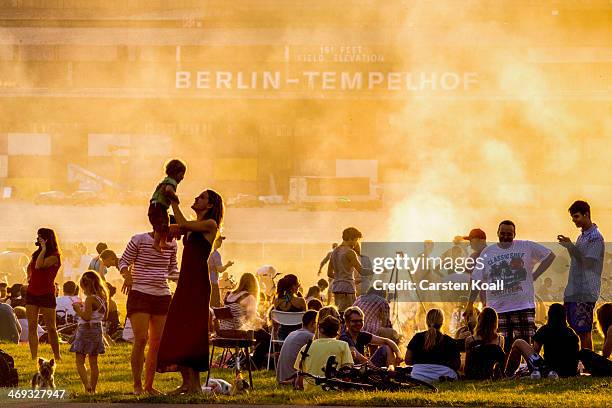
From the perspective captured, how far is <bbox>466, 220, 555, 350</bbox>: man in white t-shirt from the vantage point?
9469 millimetres

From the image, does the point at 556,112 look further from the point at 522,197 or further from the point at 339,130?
the point at 339,130

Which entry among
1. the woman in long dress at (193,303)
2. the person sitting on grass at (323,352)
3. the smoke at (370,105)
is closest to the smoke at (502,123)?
the smoke at (370,105)

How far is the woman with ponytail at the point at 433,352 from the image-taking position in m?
8.89

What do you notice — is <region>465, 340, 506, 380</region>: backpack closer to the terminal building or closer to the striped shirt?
the striped shirt

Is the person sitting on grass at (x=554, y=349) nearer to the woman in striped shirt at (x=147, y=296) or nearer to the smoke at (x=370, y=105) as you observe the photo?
the woman in striped shirt at (x=147, y=296)

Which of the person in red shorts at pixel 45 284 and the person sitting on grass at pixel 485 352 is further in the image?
the person in red shorts at pixel 45 284

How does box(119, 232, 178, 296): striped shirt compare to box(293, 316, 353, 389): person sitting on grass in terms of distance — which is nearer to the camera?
box(119, 232, 178, 296): striped shirt

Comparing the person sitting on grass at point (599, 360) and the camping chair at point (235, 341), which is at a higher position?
the camping chair at point (235, 341)

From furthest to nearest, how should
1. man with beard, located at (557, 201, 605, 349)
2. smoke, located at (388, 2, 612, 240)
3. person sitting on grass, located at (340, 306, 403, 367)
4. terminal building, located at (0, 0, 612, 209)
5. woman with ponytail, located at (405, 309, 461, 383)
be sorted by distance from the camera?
terminal building, located at (0, 0, 612, 209) < smoke, located at (388, 2, 612, 240) < man with beard, located at (557, 201, 605, 349) < person sitting on grass, located at (340, 306, 403, 367) < woman with ponytail, located at (405, 309, 461, 383)

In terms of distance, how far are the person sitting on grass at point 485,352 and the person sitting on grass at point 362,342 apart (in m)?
0.62

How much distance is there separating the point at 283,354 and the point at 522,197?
23109 mm

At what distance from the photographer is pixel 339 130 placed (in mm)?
34344

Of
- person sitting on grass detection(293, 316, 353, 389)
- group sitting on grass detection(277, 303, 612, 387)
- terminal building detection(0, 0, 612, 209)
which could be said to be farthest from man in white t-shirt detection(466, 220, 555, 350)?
terminal building detection(0, 0, 612, 209)

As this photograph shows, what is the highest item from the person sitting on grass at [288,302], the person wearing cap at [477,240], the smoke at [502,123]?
the smoke at [502,123]
